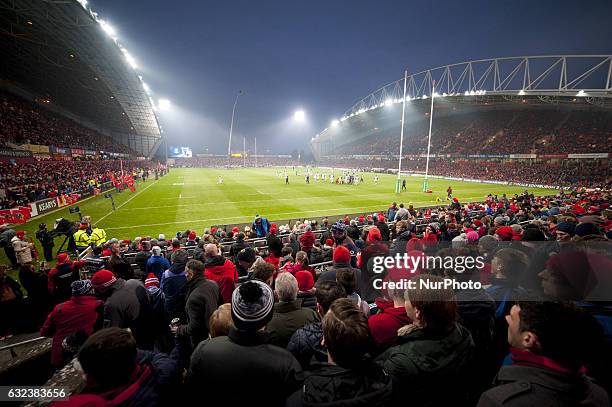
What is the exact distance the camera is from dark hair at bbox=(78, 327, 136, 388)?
1.71 meters

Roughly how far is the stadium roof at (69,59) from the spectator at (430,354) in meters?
30.1

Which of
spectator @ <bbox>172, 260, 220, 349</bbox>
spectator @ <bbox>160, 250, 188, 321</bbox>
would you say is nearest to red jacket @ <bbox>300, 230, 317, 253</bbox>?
spectator @ <bbox>160, 250, 188, 321</bbox>

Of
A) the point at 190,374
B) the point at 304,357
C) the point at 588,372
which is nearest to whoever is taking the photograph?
the point at 190,374

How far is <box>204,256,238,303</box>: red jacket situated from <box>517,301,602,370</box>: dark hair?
3.93m

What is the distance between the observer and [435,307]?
2162mm

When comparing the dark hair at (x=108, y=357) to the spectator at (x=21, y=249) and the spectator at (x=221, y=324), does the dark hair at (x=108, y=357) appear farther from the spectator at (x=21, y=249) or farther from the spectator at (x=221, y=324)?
the spectator at (x=21, y=249)

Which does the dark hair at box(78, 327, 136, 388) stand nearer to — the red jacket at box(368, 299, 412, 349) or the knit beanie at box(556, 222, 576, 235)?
the red jacket at box(368, 299, 412, 349)

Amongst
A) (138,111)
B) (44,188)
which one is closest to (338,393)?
(44,188)

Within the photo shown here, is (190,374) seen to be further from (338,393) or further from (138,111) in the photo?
(138,111)

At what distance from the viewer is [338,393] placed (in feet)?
5.12

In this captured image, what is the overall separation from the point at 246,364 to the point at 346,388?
2.47 ft

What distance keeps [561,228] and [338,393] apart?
25.3ft

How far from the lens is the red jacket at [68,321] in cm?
365

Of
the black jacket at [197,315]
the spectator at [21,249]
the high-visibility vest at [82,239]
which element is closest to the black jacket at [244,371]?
the black jacket at [197,315]
